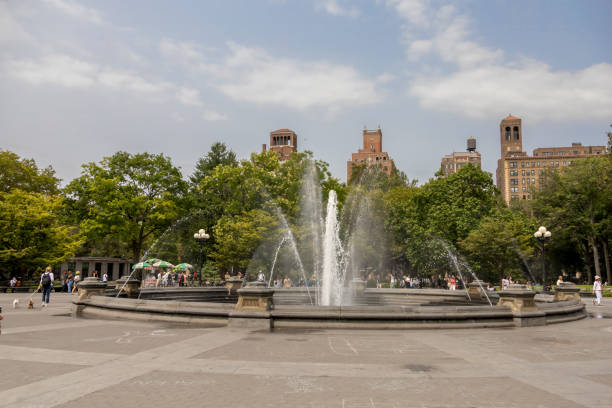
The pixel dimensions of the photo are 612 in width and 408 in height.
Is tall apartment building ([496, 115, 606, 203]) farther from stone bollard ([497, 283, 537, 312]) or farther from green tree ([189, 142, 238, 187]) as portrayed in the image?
stone bollard ([497, 283, 537, 312])

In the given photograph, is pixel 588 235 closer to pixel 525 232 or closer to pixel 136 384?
pixel 525 232

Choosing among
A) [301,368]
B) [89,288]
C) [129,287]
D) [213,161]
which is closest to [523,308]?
[301,368]

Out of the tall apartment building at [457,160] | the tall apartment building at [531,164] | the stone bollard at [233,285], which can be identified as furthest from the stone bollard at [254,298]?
the tall apartment building at [457,160]

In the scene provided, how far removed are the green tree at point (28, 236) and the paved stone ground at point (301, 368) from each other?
26816 mm

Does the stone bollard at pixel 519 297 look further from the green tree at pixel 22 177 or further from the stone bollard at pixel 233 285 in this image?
the green tree at pixel 22 177

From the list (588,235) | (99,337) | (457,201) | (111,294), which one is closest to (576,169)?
(588,235)

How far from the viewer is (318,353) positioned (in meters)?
9.09

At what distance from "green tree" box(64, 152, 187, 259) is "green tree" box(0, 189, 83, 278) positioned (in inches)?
169

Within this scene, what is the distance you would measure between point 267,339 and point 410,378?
184 inches

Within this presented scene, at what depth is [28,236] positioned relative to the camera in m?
35.8

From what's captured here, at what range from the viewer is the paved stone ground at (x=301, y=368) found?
19.6 ft

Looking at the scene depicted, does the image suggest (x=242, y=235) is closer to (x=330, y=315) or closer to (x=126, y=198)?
(x=126, y=198)

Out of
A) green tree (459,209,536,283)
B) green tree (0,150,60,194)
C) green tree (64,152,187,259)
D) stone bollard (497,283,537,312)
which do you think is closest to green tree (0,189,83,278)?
green tree (64,152,187,259)

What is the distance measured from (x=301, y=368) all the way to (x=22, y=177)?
50198 mm
